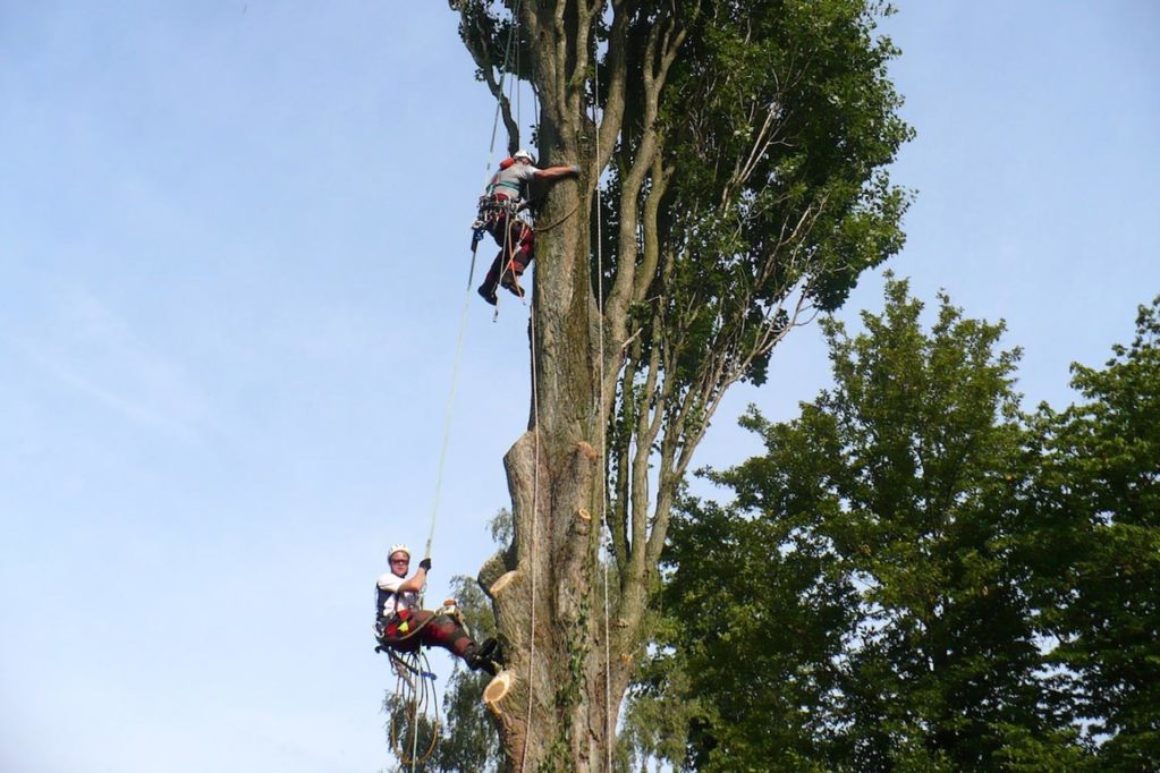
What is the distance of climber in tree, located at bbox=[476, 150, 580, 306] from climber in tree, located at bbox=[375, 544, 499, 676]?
2461 mm

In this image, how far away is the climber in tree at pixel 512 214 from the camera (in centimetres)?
916

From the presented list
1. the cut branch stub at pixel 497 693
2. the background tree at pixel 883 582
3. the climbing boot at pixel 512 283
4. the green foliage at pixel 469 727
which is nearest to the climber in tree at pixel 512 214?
the climbing boot at pixel 512 283

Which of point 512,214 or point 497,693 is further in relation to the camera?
point 512,214

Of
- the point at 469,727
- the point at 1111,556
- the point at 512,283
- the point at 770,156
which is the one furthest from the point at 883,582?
the point at 469,727

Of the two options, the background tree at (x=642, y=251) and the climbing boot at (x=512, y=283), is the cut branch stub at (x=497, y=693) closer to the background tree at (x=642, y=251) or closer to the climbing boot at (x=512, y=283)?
the background tree at (x=642, y=251)

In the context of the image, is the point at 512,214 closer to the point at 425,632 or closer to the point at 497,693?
the point at 425,632

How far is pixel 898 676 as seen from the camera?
14.9 m

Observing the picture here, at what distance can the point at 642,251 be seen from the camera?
1110cm

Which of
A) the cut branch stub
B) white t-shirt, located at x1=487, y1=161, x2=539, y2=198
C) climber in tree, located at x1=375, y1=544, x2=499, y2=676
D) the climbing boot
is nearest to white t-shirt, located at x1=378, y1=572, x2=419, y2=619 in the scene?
Answer: climber in tree, located at x1=375, y1=544, x2=499, y2=676

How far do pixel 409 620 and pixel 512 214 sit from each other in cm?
330

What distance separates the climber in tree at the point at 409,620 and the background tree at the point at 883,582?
290 inches

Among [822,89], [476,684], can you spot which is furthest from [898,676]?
[476,684]

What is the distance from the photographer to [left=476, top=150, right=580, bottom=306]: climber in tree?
30.1 feet

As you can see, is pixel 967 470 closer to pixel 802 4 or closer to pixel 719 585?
pixel 719 585
